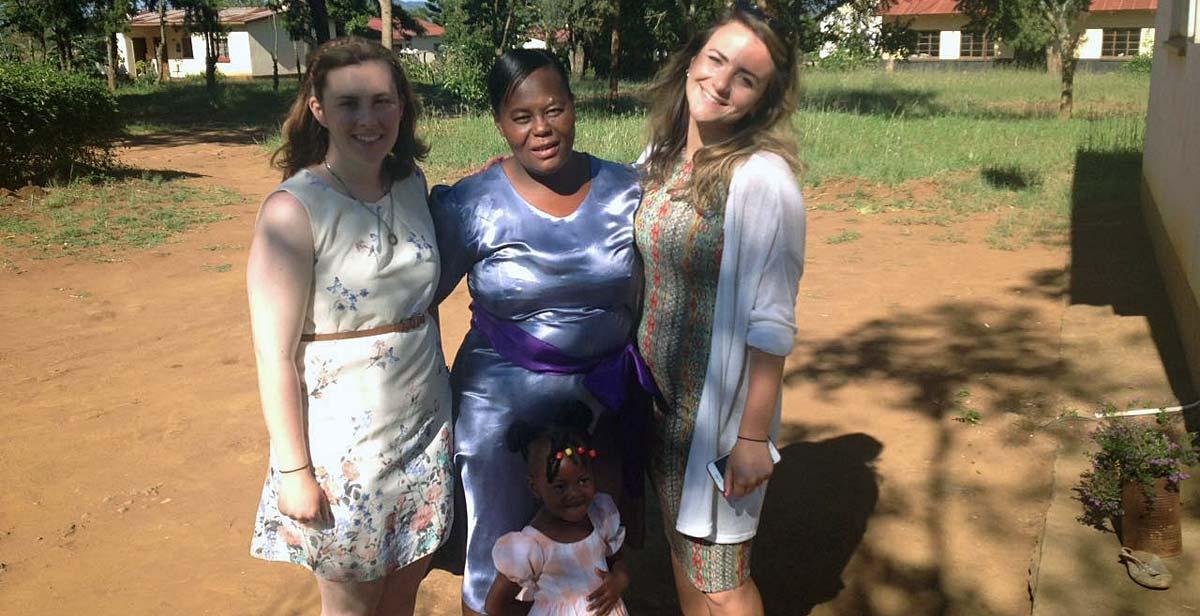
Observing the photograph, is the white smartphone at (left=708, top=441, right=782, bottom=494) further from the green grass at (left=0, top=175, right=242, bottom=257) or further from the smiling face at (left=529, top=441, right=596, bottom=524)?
the green grass at (left=0, top=175, right=242, bottom=257)

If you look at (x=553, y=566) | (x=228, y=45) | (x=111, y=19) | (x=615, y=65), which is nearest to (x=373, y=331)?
(x=553, y=566)

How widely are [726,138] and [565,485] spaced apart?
87 cm

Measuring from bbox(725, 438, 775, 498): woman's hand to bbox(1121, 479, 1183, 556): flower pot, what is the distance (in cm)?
183

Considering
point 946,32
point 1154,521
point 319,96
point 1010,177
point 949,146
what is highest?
point 946,32

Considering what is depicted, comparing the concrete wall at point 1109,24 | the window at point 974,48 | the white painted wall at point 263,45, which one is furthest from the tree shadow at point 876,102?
the white painted wall at point 263,45

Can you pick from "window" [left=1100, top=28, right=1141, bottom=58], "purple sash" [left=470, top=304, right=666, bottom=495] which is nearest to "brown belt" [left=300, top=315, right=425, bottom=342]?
"purple sash" [left=470, top=304, right=666, bottom=495]

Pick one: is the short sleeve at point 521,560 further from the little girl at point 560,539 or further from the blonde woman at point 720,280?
the blonde woman at point 720,280

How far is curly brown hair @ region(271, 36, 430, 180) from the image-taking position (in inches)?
83.0

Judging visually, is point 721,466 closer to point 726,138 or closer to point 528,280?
point 528,280

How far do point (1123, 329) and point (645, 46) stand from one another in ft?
93.2

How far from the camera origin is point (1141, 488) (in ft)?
10.9

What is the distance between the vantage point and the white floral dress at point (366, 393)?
208 cm

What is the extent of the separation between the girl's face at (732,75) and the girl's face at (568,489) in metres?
0.84

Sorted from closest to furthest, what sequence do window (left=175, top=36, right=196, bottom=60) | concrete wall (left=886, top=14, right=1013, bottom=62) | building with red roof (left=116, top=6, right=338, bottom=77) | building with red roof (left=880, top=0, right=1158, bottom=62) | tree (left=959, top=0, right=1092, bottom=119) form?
1. tree (left=959, top=0, right=1092, bottom=119)
2. building with red roof (left=880, top=0, right=1158, bottom=62)
3. concrete wall (left=886, top=14, right=1013, bottom=62)
4. building with red roof (left=116, top=6, right=338, bottom=77)
5. window (left=175, top=36, right=196, bottom=60)
